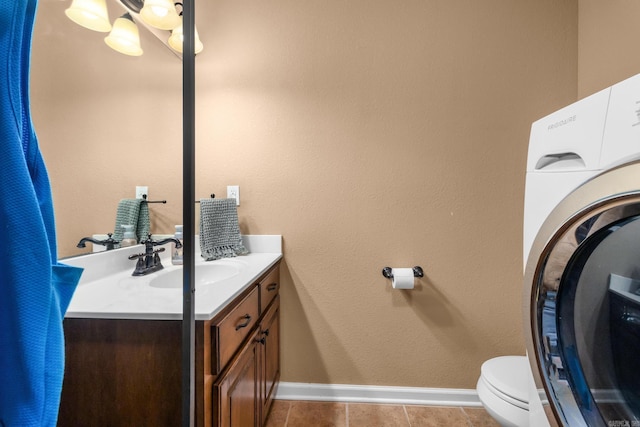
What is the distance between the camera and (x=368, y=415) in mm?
1424

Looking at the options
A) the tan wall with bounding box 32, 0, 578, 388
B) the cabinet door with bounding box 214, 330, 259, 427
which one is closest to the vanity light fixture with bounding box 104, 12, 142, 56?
the tan wall with bounding box 32, 0, 578, 388

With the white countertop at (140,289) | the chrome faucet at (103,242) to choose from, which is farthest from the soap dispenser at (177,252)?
the chrome faucet at (103,242)

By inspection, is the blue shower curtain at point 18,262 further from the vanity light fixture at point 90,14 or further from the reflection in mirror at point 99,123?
the vanity light fixture at point 90,14

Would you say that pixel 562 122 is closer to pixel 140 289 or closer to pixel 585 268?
pixel 585 268

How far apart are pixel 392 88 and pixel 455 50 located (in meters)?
0.41

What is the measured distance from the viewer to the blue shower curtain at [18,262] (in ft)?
1.11

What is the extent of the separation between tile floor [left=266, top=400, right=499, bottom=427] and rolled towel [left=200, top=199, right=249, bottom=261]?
89 cm

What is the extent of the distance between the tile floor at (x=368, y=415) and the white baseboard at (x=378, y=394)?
2cm

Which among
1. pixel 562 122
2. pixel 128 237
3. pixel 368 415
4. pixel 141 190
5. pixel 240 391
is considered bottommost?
pixel 368 415

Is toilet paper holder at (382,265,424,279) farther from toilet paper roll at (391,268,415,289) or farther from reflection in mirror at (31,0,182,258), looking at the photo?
reflection in mirror at (31,0,182,258)

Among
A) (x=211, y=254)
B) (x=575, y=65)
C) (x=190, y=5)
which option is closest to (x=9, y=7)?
(x=190, y=5)

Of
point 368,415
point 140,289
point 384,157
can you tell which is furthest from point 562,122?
point 368,415

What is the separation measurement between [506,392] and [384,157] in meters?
1.16

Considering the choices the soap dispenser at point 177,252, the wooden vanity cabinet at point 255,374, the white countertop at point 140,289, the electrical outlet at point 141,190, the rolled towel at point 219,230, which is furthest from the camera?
the rolled towel at point 219,230
